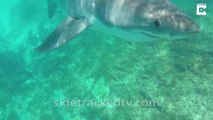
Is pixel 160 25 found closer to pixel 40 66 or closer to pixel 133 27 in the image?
pixel 133 27

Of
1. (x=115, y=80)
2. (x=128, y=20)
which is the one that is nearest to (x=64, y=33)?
(x=128, y=20)

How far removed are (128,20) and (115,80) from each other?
4.16 m

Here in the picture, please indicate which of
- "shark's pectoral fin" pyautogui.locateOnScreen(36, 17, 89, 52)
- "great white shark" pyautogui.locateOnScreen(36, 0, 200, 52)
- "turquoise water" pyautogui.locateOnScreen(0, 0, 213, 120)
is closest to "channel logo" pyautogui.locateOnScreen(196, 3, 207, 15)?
"turquoise water" pyautogui.locateOnScreen(0, 0, 213, 120)

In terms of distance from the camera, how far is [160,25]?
13.7 ft

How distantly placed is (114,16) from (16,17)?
620 inches

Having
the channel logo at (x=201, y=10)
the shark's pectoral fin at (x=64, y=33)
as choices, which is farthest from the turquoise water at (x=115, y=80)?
the shark's pectoral fin at (x=64, y=33)

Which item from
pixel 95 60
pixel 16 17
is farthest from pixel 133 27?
pixel 16 17

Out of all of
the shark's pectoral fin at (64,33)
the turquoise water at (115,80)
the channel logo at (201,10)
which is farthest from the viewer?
the channel logo at (201,10)

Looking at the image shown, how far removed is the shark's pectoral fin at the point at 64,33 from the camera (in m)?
6.05

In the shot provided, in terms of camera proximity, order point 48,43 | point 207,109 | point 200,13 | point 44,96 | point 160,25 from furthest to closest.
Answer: point 200,13 < point 44,96 < point 207,109 < point 48,43 < point 160,25

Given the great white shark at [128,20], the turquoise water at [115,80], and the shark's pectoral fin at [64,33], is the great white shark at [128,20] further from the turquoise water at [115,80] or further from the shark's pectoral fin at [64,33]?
the turquoise water at [115,80]

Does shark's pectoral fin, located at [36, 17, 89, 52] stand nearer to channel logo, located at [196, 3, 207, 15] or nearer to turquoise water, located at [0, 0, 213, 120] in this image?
turquoise water, located at [0, 0, 213, 120]

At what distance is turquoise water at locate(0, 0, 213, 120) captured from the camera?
760cm

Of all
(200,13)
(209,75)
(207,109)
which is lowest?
(207,109)
